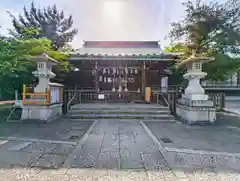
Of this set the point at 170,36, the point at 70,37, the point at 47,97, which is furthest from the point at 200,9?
the point at 70,37

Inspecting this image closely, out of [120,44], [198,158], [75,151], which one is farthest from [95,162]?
[120,44]

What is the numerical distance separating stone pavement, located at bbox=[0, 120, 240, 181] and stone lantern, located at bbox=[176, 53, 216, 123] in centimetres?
331

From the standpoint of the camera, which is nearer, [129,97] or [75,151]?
[75,151]

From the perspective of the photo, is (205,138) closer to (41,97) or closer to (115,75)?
(41,97)

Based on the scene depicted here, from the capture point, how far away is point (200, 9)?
10.9 metres

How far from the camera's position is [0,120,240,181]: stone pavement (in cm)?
314

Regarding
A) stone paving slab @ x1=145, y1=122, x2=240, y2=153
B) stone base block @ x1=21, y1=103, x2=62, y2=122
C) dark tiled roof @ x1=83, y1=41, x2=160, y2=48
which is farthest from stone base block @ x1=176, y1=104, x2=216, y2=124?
dark tiled roof @ x1=83, y1=41, x2=160, y2=48

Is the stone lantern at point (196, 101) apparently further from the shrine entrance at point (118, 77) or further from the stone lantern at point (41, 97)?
the stone lantern at point (41, 97)

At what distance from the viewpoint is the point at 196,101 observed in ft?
25.8

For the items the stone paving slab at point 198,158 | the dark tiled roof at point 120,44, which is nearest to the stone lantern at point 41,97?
the stone paving slab at point 198,158

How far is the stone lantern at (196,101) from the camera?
25.7ft

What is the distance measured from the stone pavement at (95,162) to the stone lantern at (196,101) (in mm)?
3313

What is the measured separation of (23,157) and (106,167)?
166 centimetres

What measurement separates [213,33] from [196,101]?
483 centimetres
